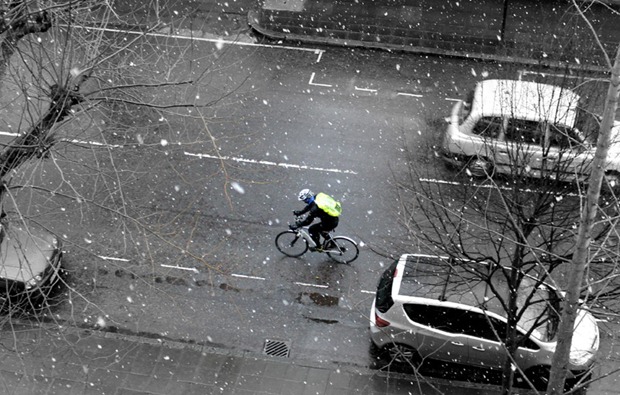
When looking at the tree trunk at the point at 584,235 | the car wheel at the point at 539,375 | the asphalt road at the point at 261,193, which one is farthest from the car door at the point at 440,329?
the tree trunk at the point at 584,235

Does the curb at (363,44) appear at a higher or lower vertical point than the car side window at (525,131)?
lower

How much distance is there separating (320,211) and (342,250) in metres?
1.03

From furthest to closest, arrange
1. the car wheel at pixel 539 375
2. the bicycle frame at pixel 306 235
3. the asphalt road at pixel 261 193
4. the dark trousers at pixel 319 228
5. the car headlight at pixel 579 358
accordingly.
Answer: the bicycle frame at pixel 306 235 < the dark trousers at pixel 319 228 < the asphalt road at pixel 261 193 < the car wheel at pixel 539 375 < the car headlight at pixel 579 358

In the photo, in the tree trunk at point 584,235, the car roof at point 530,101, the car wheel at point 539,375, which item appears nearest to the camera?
the tree trunk at point 584,235

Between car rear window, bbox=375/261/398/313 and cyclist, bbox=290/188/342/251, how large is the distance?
1802 mm

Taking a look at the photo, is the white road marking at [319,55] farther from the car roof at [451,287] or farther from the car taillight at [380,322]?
the car taillight at [380,322]

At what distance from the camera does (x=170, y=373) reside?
15.1m

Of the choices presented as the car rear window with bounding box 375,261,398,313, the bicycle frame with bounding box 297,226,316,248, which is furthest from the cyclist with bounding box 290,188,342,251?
the car rear window with bounding box 375,261,398,313

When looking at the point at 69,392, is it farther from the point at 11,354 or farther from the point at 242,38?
the point at 242,38

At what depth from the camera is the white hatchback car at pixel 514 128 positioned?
1455cm

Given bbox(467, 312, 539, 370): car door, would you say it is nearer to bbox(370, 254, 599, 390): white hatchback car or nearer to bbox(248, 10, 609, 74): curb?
bbox(370, 254, 599, 390): white hatchback car

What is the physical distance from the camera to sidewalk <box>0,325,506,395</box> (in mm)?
14773

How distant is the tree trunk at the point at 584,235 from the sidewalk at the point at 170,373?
5741mm

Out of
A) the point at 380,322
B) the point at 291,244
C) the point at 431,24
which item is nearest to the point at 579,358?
the point at 380,322
